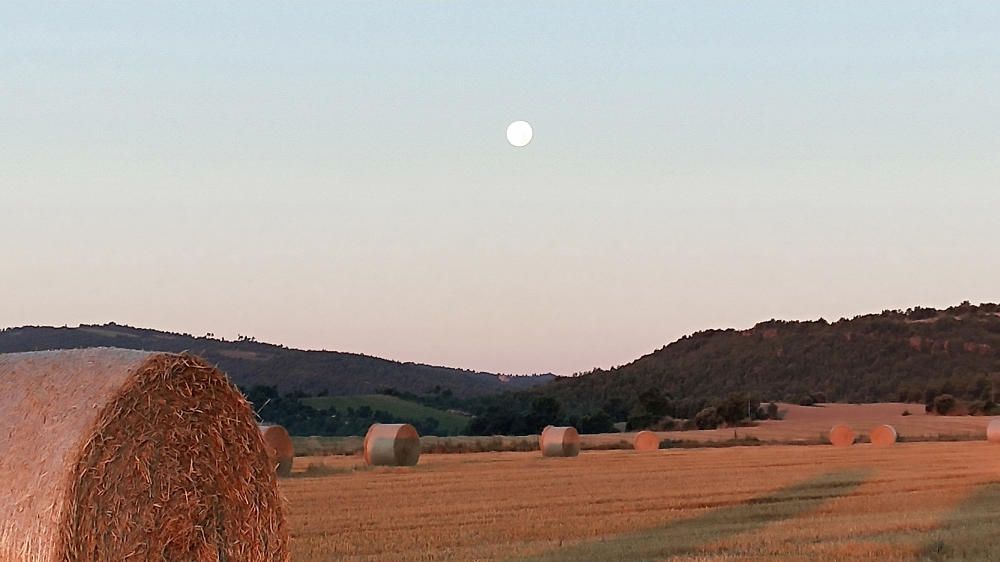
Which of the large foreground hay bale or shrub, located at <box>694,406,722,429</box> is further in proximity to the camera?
shrub, located at <box>694,406,722,429</box>

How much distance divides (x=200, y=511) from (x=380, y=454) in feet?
60.0

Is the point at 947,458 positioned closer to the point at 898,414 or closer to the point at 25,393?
the point at 25,393

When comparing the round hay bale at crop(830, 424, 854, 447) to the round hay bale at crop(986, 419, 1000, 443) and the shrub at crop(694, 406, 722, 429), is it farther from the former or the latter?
the shrub at crop(694, 406, 722, 429)

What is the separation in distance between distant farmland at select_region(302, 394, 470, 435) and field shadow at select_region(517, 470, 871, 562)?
43.4m

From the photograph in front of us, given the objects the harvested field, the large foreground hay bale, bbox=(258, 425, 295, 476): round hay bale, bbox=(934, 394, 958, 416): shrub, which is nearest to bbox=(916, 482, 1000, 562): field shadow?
the harvested field

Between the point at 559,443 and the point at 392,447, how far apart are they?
6.30m

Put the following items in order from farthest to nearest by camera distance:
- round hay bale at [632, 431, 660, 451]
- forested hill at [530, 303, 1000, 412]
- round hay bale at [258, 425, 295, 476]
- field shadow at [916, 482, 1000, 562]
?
forested hill at [530, 303, 1000, 412]
round hay bale at [632, 431, 660, 451]
round hay bale at [258, 425, 295, 476]
field shadow at [916, 482, 1000, 562]

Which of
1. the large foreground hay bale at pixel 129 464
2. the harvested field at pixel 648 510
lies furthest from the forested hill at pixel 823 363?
the large foreground hay bale at pixel 129 464

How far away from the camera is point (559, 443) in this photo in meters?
33.7

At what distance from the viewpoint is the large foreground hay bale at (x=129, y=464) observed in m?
9.38

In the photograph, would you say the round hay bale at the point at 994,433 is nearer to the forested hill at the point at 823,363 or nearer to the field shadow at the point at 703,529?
the field shadow at the point at 703,529

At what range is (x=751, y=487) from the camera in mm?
22266

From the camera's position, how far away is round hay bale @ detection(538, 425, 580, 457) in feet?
111

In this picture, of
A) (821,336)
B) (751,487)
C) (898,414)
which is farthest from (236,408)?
(821,336)
